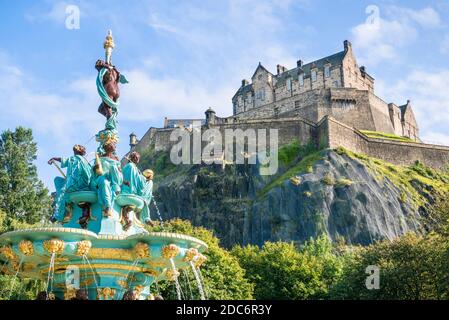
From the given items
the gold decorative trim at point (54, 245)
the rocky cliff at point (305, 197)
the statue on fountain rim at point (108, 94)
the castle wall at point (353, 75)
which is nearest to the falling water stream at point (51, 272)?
the gold decorative trim at point (54, 245)

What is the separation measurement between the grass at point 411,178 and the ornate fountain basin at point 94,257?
5133cm

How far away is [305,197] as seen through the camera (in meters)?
59.4

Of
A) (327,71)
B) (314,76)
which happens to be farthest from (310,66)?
(327,71)

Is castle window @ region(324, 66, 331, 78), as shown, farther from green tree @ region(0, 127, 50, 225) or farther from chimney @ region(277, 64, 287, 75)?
green tree @ region(0, 127, 50, 225)

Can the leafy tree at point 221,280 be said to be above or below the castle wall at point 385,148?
below

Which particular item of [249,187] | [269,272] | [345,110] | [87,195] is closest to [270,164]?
[249,187]

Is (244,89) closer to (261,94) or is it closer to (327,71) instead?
(261,94)

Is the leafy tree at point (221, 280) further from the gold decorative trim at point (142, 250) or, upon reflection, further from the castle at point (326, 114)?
the castle at point (326, 114)

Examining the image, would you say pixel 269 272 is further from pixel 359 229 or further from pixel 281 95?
pixel 281 95

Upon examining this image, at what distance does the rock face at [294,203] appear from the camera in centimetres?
5762

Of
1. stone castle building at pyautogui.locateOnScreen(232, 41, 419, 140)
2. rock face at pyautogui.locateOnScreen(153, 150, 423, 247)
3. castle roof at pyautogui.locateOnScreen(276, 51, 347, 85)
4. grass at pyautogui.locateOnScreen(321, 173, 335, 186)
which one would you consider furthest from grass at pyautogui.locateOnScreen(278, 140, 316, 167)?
castle roof at pyautogui.locateOnScreen(276, 51, 347, 85)

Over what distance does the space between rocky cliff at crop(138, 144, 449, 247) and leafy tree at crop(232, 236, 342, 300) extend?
42.5 ft

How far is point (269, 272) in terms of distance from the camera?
4141 centimetres

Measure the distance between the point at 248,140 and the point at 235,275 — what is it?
34.2 metres
